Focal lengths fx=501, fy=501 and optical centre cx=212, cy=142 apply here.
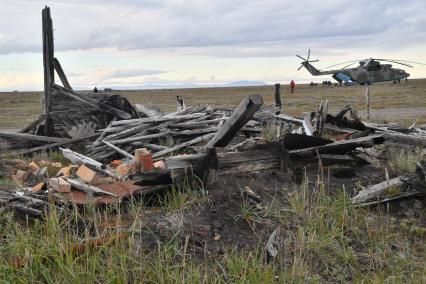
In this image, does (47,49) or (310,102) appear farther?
(310,102)

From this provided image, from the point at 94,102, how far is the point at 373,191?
29.4 feet

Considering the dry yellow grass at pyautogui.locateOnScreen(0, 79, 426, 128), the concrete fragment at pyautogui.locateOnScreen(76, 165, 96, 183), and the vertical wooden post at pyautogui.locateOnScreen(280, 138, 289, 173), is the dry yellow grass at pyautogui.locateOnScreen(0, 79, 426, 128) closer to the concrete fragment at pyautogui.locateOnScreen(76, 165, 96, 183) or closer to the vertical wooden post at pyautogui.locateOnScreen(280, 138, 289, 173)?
the vertical wooden post at pyautogui.locateOnScreen(280, 138, 289, 173)

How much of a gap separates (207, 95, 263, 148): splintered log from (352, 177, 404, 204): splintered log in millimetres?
1652

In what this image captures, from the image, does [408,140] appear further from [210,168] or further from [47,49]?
[47,49]

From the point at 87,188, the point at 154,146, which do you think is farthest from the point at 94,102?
the point at 87,188

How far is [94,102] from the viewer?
13.4m

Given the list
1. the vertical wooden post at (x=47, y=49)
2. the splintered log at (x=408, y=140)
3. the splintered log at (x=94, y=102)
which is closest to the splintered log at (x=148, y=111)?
the splintered log at (x=94, y=102)

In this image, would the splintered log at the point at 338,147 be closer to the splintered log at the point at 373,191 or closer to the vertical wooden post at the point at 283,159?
the vertical wooden post at the point at 283,159

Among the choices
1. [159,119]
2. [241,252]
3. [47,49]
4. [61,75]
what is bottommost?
[241,252]

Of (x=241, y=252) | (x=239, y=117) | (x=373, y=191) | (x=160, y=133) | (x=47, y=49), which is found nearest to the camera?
(x=241, y=252)

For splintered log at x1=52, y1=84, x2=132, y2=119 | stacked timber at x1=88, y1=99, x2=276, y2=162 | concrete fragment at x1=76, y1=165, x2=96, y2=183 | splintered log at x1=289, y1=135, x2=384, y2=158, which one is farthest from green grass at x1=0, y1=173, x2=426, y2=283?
splintered log at x1=52, y1=84, x2=132, y2=119

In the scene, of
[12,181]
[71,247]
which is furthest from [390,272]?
[12,181]

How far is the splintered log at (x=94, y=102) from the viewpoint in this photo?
1296cm

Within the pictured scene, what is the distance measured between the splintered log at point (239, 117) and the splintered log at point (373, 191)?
5.42 feet
